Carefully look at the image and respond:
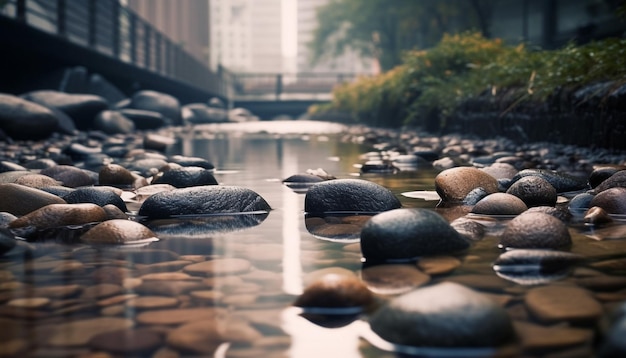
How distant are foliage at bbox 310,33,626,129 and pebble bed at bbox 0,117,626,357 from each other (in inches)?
105

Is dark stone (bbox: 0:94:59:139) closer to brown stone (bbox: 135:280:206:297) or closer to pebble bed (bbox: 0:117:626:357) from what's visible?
pebble bed (bbox: 0:117:626:357)

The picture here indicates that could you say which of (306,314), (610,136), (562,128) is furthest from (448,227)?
(562,128)

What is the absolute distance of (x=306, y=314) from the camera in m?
1.54

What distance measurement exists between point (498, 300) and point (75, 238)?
1.48 metres

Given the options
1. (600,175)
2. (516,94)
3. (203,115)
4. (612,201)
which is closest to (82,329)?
(612,201)

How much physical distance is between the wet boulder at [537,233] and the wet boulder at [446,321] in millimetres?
784

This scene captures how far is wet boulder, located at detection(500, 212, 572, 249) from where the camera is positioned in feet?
6.85

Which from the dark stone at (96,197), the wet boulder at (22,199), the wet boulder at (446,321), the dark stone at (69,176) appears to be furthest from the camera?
the dark stone at (69,176)

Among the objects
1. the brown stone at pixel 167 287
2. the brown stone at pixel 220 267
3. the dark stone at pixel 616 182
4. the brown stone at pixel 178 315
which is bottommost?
the brown stone at pixel 178 315

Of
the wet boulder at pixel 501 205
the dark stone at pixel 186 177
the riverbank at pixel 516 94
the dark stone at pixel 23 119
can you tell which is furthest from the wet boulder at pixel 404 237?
the dark stone at pixel 23 119

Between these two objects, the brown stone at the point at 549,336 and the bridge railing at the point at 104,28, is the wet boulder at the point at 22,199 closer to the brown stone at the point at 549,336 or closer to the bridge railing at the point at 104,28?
the brown stone at the point at 549,336

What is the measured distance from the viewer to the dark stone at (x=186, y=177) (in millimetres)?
3764

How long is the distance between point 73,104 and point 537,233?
30.5 ft

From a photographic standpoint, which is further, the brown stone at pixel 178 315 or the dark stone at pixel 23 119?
the dark stone at pixel 23 119
